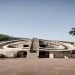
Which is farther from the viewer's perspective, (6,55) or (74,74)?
(6,55)

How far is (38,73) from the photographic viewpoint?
21.5 feet

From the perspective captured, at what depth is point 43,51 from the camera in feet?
81.9

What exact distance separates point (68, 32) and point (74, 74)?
49.3m

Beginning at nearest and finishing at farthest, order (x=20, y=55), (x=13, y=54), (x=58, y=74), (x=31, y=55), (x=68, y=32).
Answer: (x=58, y=74) < (x=31, y=55) < (x=13, y=54) < (x=20, y=55) < (x=68, y=32)

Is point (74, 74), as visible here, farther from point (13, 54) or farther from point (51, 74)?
point (13, 54)

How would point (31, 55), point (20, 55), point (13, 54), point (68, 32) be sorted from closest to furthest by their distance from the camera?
point (31, 55) → point (13, 54) → point (20, 55) → point (68, 32)

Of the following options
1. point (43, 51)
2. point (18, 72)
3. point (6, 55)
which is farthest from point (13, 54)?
point (18, 72)

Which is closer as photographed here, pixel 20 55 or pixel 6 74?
pixel 6 74

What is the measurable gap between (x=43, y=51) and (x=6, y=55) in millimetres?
5739

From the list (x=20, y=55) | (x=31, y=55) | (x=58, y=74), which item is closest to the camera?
(x=58, y=74)

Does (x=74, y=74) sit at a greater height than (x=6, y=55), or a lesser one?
greater

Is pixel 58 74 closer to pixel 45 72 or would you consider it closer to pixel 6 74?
pixel 45 72

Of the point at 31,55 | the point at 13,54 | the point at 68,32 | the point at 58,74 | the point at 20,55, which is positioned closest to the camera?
the point at 58,74

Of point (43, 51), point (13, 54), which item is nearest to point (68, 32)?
point (43, 51)
